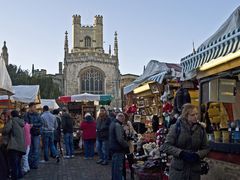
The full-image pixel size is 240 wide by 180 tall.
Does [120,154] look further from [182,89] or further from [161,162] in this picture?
[182,89]

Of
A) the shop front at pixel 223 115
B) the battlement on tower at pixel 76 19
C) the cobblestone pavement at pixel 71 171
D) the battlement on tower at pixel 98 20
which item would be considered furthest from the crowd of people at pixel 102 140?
the battlement on tower at pixel 76 19

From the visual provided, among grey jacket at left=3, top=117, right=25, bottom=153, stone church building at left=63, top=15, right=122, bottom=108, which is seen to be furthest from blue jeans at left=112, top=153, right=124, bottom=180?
stone church building at left=63, top=15, right=122, bottom=108

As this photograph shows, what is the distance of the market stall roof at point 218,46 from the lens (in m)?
5.17

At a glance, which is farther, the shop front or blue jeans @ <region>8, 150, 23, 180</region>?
blue jeans @ <region>8, 150, 23, 180</region>

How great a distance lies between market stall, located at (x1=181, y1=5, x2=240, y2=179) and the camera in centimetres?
534

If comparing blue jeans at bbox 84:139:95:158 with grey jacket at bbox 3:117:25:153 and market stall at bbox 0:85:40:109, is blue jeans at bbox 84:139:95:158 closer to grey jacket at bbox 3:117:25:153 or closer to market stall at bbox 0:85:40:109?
market stall at bbox 0:85:40:109

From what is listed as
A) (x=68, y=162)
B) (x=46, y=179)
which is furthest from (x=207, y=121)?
(x=68, y=162)

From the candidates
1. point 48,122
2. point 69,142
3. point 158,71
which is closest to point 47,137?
point 48,122

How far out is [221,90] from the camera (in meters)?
6.28

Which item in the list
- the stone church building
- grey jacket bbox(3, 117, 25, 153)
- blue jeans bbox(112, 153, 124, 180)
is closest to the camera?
blue jeans bbox(112, 153, 124, 180)

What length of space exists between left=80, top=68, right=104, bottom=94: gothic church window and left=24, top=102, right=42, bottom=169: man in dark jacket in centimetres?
5092

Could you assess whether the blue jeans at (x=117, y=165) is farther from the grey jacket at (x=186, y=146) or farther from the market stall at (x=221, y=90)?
the grey jacket at (x=186, y=146)

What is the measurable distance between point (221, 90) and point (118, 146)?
206 cm

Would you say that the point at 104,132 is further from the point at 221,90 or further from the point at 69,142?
the point at 221,90
